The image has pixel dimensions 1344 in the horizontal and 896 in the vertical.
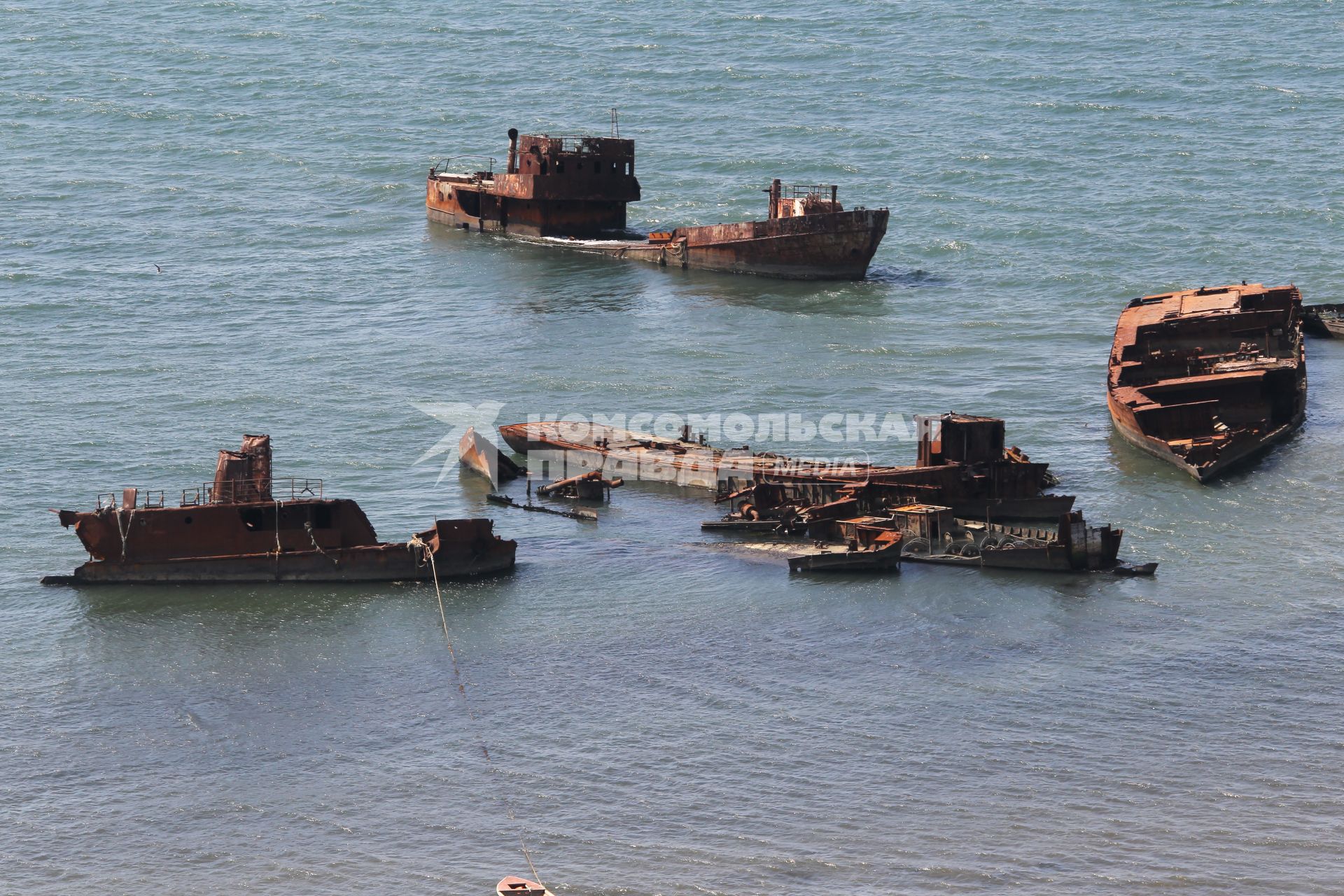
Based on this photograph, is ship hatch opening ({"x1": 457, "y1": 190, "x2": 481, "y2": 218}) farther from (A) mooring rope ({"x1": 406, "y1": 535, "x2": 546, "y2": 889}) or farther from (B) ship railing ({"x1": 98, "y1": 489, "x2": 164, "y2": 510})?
(A) mooring rope ({"x1": 406, "y1": 535, "x2": 546, "y2": 889})

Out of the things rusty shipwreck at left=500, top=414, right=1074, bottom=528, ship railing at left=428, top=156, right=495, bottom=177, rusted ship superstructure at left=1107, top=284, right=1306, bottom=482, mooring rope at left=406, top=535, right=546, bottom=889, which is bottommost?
mooring rope at left=406, top=535, right=546, bottom=889

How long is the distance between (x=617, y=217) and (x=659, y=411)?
3215 centimetres

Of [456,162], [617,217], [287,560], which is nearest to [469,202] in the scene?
[617,217]

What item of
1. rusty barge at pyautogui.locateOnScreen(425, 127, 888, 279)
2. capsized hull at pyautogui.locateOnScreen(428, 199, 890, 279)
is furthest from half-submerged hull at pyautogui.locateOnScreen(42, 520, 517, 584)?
rusty barge at pyautogui.locateOnScreen(425, 127, 888, 279)

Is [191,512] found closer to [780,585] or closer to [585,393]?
[780,585]

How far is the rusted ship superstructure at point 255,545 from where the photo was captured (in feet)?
174

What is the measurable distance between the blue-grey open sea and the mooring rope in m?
0.18

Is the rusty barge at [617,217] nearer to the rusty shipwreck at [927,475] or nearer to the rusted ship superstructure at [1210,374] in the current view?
the rusted ship superstructure at [1210,374]

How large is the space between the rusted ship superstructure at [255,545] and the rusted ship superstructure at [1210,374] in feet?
80.5

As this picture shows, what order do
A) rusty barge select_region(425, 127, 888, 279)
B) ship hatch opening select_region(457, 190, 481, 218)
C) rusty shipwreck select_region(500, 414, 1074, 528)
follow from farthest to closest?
ship hatch opening select_region(457, 190, 481, 218) → rusty barge select_region(425, 127, 888, 279) → rusty shipwreck select_region(500, 414, 1074, 528)

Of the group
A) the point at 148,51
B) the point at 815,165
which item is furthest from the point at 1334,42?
the point at 148,51

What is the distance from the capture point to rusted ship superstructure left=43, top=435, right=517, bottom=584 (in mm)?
53188

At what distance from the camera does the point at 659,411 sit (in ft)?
230

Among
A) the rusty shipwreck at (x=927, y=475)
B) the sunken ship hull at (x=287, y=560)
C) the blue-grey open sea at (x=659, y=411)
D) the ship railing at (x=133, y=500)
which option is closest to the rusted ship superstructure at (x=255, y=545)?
the sunken ship hull at (x=287, y=560)
